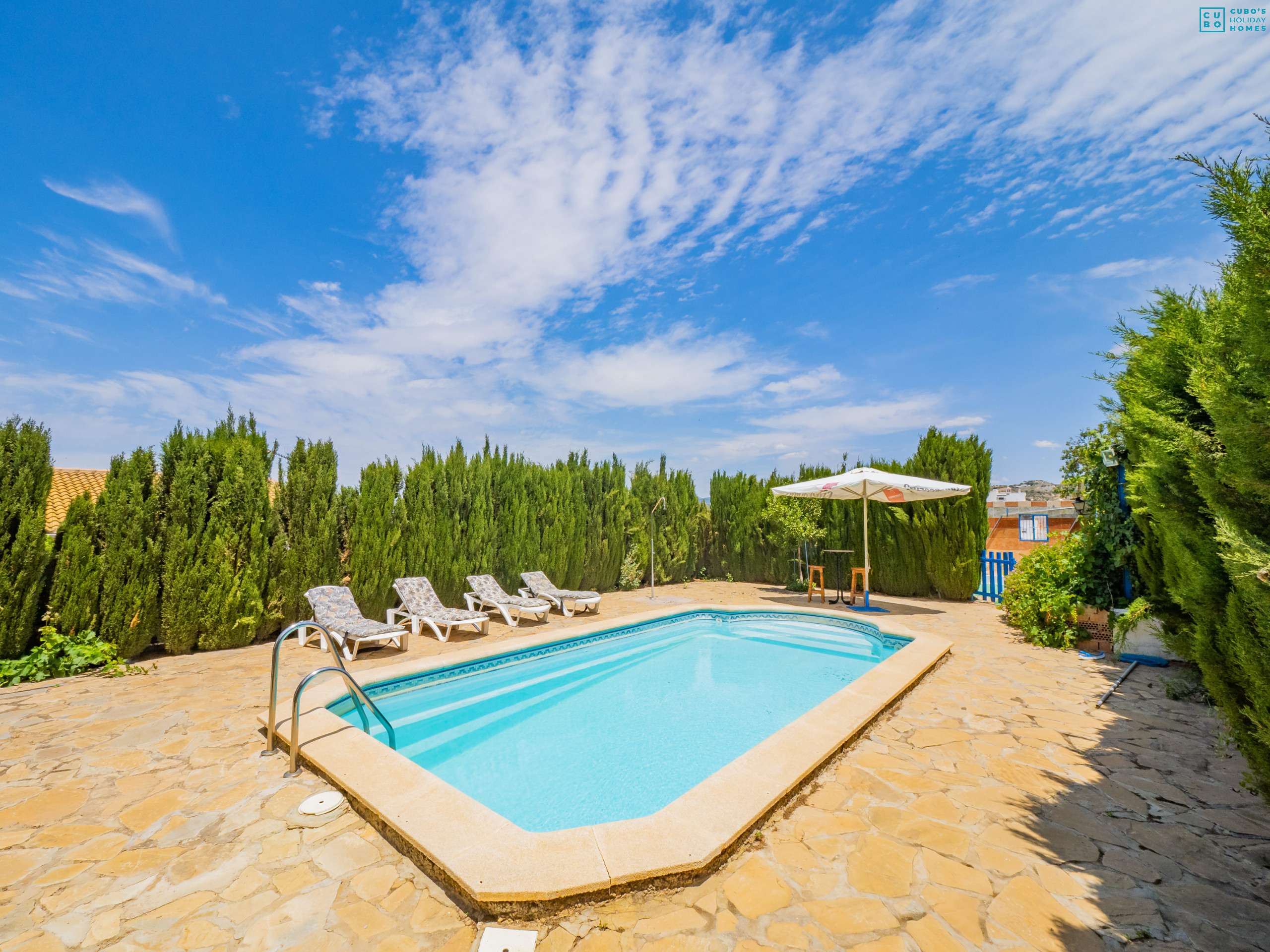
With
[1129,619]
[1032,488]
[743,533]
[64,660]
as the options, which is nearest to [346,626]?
[64,660]

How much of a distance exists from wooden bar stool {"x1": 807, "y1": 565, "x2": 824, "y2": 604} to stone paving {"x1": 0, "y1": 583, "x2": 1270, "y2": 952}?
20.1 feet

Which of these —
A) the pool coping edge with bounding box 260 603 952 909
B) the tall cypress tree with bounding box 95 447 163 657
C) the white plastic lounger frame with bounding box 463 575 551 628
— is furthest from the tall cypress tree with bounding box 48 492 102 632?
the white plastic lounger frame with bounding box 463 575 551 628

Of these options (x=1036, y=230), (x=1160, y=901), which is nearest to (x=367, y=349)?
(x=1036, y=230)

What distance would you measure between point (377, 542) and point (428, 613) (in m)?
1.52

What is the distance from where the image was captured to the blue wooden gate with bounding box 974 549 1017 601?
10.7m

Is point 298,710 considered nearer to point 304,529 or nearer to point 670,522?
point 304,529

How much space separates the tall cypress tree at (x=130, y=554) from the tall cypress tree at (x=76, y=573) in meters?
0.08

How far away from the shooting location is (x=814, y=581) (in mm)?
12641

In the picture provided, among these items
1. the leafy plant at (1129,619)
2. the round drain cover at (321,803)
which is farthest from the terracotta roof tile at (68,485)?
the leafy plant at (1129,619)

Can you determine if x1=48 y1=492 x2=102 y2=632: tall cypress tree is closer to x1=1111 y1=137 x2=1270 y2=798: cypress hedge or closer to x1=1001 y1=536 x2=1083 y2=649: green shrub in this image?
x1=1111 y1=137 x2=1270 y2=798: cypress hedge

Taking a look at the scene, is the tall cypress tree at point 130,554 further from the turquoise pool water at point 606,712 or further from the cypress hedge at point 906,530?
the cypress hedge at point 906,530

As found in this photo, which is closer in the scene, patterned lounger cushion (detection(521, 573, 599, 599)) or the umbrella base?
the umbrella base

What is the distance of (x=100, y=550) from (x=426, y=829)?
6637 millimetres

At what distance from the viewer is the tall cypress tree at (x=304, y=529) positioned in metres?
7.57
